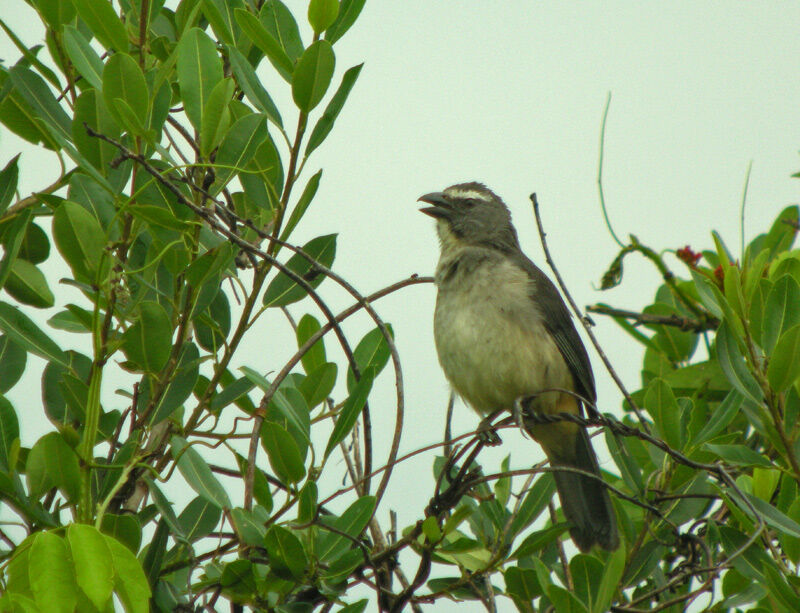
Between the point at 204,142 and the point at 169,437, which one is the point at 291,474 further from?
the point at 204,142

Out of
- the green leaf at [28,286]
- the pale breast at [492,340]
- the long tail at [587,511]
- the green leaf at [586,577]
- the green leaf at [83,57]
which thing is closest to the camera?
the green leaf at [83,57]

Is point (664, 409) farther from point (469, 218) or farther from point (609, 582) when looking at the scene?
point (469, 218)

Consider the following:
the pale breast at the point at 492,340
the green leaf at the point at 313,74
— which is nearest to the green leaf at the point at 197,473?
the green leaf at the point at 313,74

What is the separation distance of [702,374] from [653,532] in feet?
4.17

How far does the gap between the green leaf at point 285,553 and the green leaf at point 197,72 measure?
3.96 ft

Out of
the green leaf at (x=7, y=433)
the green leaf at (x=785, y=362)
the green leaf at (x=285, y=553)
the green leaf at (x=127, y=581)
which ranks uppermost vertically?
the green leaf at (x=7, y=433)

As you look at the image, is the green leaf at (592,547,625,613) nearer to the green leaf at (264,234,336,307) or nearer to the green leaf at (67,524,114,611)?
the green leaf at (264,234,336,307)

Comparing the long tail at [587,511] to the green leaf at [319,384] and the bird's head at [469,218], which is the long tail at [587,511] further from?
the bird's head at [469,218]

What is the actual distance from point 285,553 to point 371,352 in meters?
0.96

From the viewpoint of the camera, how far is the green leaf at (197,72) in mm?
2760

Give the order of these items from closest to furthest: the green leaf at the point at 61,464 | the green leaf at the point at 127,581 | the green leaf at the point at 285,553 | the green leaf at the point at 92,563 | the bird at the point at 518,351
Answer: the green leaf at the point at 92,563 < the green leaf at the point at 127,581 < the green leaf at the point at 61,464 < the green leaf at the point at 285,553 < the bird at the point at 518,351

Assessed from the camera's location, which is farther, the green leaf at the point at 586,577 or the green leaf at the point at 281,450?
the green leaf at the point at 586,577

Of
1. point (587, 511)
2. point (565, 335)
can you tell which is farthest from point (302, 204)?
point (565, 335)

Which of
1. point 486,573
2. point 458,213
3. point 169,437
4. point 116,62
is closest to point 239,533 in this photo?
point 169,437
